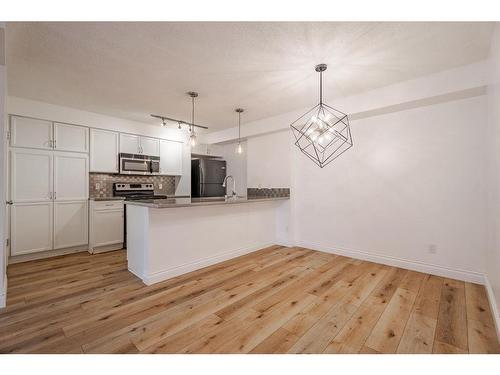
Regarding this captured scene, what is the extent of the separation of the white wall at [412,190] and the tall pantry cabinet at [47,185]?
4.00 metres

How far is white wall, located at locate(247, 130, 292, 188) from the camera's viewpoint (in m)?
4.39

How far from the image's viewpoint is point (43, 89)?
315 cm

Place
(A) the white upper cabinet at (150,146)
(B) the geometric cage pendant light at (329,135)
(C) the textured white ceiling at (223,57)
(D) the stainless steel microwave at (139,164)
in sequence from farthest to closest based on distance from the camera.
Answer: (A) the white upper cabinet at (150,146) → (D) the stainless steel microwave at (139,164) → (B) the geometric cage pendant light at (329,135) → (C) the textured white ceiling at (223,57)

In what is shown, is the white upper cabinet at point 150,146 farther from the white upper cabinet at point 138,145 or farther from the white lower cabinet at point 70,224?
the white lower cabinet at point 70,224

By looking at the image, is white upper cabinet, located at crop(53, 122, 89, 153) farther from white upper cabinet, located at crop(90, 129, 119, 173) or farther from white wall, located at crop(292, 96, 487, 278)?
white wall, located at crop(292, 96, 487, 278)

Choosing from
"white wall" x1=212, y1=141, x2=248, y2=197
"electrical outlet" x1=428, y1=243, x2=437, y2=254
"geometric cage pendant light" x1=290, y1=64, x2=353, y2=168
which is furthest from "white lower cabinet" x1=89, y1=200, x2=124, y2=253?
"electrical outlet" x1=428, y1=243, x2=437, y2=254

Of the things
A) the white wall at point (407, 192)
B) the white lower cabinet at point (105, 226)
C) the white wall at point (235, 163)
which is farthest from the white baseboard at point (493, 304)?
the white lower cabinet at point (105, 226)

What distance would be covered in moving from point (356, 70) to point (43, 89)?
13.0 feet

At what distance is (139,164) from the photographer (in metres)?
4.69

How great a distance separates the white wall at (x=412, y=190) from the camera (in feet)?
9.00
